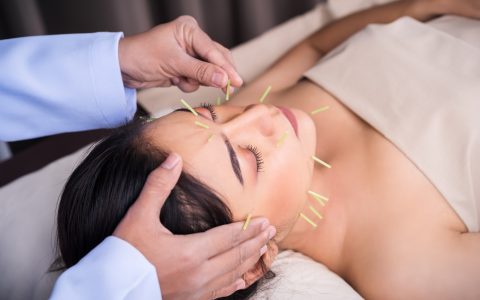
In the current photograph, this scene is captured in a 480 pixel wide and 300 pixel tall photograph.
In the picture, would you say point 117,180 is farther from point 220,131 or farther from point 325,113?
point 325,113

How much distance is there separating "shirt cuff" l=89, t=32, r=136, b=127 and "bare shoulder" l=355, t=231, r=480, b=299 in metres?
0.81

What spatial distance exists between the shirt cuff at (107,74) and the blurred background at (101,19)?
548 millimetres

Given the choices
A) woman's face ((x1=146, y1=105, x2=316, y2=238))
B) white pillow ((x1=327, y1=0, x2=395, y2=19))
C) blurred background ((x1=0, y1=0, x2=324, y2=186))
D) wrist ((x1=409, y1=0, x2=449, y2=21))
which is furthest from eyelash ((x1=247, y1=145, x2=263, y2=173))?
white pillow ((x1=327, y1=0, x2=395, y2=19))

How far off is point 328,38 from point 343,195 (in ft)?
2.41

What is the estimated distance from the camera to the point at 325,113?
1438 mm

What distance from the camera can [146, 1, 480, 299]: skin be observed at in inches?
39.1

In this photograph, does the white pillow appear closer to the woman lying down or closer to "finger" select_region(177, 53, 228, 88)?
the woman lying down

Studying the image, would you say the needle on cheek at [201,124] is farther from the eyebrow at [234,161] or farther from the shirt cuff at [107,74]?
the shirt cuff at [107,74]

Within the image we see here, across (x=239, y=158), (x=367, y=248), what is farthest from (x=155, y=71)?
(x=367, y=248)

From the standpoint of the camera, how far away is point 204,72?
1072 millimetres

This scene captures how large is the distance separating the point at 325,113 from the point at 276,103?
0.17 m

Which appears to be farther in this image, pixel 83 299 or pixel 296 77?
pixel 296 77

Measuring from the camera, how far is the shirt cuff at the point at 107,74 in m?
1.14

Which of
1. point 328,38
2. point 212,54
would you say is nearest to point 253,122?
point 212,54
